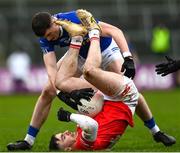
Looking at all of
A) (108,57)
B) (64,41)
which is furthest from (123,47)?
(64,41)

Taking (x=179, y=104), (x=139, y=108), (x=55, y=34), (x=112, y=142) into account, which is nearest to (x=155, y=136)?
(x=139, y=108)

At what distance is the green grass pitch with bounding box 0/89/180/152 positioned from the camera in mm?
10086

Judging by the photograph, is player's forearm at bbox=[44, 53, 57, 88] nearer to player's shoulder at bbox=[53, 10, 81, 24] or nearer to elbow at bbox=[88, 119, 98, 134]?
player's shoulder at bbox=[53, 10, 81, 24]

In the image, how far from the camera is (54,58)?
396 inches

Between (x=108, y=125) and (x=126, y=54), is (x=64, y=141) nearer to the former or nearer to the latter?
(x=108, y=125)

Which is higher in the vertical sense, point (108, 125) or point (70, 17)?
point (70, 17)

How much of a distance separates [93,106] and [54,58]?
1.14 meters

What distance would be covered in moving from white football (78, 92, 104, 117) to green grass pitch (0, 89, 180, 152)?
571 millimetres

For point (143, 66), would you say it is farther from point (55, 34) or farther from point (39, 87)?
point (55, 34)

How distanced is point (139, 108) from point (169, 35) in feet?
59.8

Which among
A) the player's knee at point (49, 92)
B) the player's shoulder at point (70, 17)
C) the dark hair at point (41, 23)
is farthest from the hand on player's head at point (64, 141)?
the player's shoulder at point (70, 17)

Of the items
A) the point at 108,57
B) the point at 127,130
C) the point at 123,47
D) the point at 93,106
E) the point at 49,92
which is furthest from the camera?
the point at 127,130

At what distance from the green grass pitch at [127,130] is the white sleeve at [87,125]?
56cm

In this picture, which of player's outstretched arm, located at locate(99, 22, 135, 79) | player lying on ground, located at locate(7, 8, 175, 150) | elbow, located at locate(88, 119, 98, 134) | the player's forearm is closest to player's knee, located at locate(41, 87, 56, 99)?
player lying on ground, located at locate(7, 8, 175, 150)
